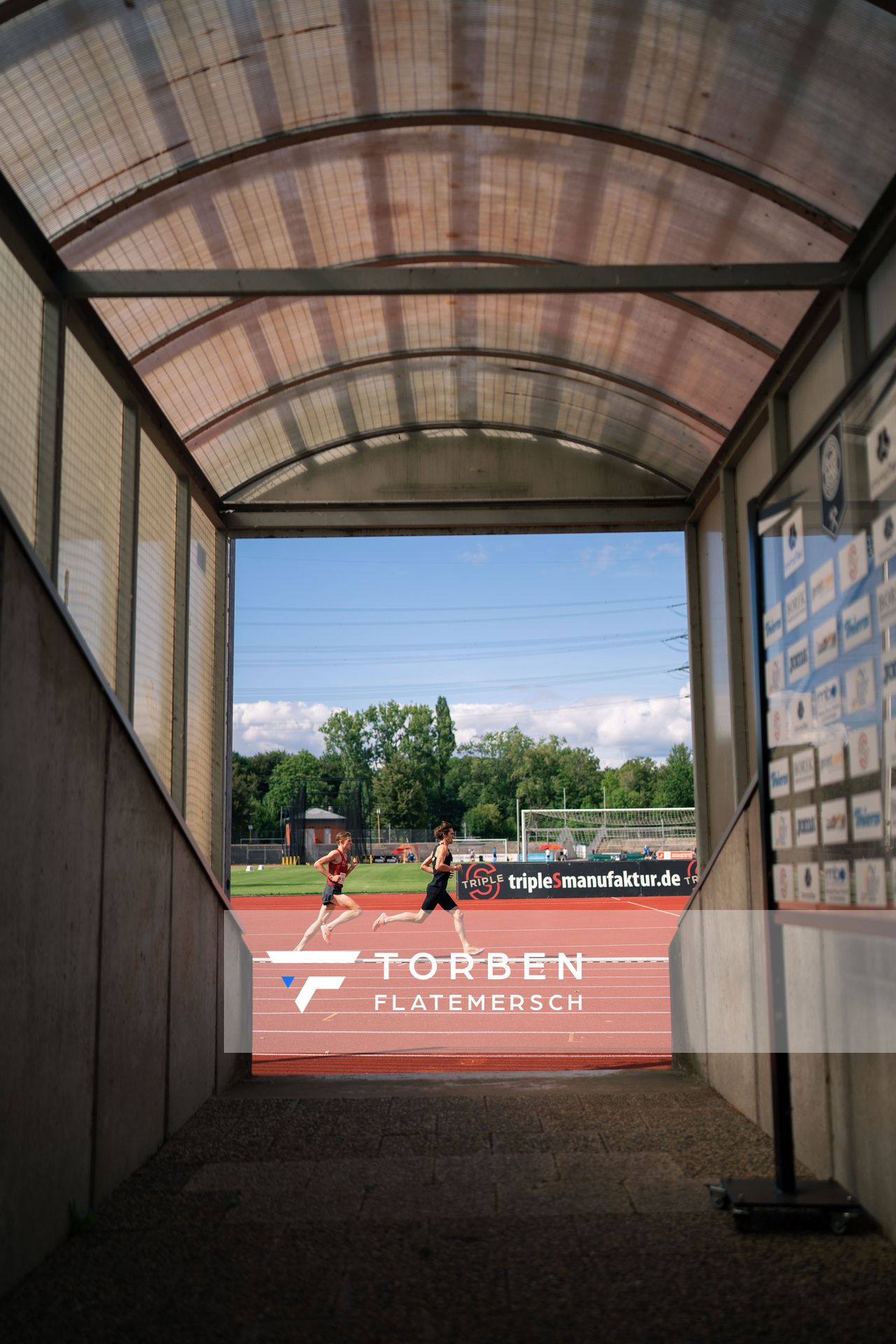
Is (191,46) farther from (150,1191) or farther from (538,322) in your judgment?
(150,1191)

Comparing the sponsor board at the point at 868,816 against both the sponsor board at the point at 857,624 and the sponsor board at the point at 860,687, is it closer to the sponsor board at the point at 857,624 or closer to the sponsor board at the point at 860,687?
the sponsor board at the point at 860,687

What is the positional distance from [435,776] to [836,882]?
107 m

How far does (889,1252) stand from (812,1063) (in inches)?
53.7

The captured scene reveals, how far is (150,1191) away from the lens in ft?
18.2

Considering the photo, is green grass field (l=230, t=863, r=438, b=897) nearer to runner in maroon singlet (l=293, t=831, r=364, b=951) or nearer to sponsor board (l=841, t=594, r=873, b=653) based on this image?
runner in maroon singlet (l=293, t=831, r=364, b=951)

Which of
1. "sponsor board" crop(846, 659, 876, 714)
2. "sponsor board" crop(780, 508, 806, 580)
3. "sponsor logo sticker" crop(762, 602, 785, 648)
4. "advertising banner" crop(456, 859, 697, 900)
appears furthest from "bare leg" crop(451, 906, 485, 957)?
"advertising banner" crop(456, 859, 697, 900)

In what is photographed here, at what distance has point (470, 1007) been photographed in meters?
14.3

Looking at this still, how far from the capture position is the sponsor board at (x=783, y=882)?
16.9 feet

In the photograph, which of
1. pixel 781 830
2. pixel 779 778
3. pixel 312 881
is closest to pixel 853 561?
pixel 779 778

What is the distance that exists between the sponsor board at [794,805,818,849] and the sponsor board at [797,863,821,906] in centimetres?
9

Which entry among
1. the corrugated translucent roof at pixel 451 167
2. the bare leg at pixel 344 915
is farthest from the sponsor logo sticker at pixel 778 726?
the bare leg at pixel 344 915

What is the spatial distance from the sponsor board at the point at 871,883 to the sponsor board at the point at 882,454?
130cm

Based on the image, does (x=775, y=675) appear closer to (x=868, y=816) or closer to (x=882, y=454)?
(x=868, y=816)

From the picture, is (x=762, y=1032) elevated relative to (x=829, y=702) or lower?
lower
